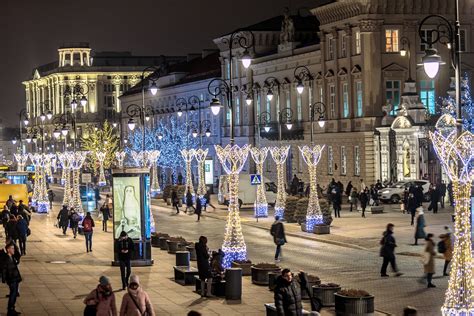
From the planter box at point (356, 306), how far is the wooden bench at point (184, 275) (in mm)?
7319

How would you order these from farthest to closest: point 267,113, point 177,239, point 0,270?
point 267,113 < point 177,239 < point 0,270

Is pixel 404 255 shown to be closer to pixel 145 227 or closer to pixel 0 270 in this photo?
pixel 145 227

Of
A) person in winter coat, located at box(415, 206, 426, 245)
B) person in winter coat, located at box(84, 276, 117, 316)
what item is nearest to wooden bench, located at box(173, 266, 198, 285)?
person in winter coat, located at box(415, 206, 426, 245)

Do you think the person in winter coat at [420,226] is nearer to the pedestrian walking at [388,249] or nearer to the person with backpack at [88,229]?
the pedestrian walking at [388,249]

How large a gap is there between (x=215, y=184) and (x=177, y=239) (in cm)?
5838

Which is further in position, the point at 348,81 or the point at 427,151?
the point at 348,81

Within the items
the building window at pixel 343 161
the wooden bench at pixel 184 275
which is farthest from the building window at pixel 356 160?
the wooden bench at pixel 184 275

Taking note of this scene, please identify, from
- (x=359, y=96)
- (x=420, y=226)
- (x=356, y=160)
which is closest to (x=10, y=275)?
(x=420, y=226)

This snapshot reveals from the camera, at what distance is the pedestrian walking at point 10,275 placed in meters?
25.5

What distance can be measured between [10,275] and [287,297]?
8609 mm

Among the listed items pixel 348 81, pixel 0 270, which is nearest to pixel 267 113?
pixel 348 81

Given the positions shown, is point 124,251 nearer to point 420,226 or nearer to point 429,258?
point 429,258

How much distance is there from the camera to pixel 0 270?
86.7 feet

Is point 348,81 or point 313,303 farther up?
point 348,81
